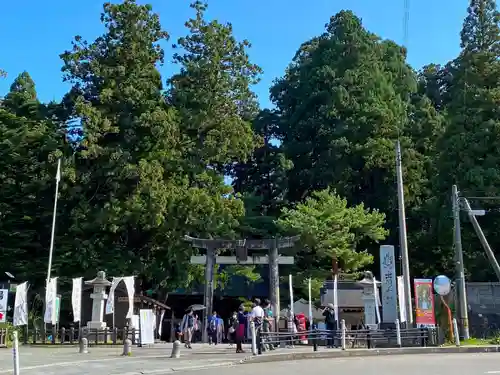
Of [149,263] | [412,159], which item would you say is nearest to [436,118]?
[412,159]

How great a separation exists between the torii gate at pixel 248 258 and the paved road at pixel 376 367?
36.0ft

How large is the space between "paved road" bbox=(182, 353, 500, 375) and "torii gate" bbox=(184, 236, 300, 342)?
36.0ft

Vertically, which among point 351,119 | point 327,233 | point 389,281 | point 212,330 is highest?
point 351,119

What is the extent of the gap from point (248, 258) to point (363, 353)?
434 inches

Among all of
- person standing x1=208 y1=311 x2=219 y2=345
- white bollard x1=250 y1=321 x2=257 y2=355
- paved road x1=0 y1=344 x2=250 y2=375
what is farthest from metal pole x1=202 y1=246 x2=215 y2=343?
white bollard x1=250 y1=321 x2=257 y2=355

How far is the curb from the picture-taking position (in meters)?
16.2

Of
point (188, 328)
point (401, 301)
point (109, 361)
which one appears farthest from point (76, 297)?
point (401, 301)

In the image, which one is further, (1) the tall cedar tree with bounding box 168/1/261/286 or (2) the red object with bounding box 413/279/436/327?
(1) the tall cedar tree with bounding box 168/1/261/286

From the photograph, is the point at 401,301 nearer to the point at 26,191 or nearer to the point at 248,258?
the point at 248,258

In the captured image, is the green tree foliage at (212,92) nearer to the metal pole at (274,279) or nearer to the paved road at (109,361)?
the metal pole at (274,279)

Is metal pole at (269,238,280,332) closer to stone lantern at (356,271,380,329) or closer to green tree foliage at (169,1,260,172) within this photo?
stone lantern at (356,271,380,329)

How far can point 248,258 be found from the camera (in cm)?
2812

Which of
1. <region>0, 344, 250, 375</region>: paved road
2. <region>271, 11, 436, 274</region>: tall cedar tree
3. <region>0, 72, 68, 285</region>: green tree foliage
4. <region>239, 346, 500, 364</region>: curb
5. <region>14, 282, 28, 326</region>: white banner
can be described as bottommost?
<region>239, 346, 500, 364</region>: curb

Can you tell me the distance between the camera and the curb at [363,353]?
1621cm
